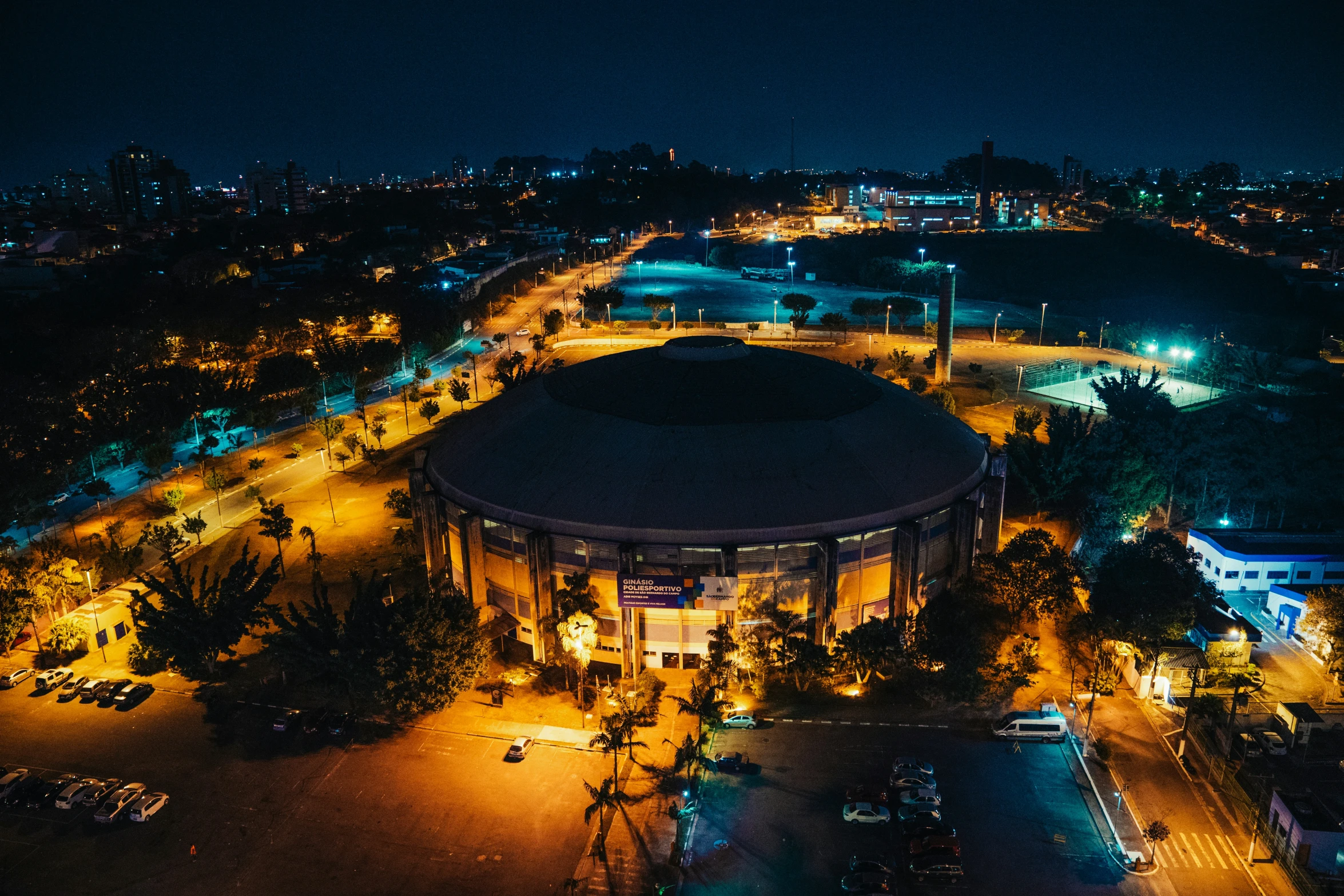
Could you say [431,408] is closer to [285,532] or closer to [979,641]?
[285,532]

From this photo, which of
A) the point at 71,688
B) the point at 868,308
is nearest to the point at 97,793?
the point at 71,688

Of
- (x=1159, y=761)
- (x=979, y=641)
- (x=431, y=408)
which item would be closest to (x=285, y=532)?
(x=431, y=408)

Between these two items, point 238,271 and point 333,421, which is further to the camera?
point 238,271

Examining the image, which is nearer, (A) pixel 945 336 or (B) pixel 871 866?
(B) pixel 871 866

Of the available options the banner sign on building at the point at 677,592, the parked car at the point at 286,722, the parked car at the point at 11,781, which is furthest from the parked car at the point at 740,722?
the parked car at the point at 11,781

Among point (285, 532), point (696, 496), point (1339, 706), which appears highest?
point (696, 496)

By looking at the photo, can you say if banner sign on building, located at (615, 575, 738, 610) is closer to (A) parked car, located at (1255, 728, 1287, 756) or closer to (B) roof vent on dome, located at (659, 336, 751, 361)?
(B) roof vent on dome, located at (659, 336, 751, 361)

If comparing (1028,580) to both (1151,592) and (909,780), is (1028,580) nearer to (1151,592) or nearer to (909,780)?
(1151,592)

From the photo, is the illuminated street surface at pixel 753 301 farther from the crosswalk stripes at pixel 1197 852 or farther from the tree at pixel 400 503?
the crosswalk stripes at pixel 1197 852
